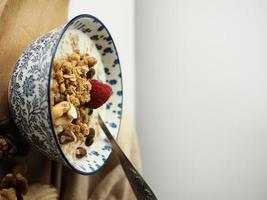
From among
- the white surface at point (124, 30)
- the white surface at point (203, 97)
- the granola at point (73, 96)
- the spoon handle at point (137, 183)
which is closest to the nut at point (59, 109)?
the granola at point (73, 96)

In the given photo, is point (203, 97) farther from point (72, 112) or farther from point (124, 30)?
point (72, 112)

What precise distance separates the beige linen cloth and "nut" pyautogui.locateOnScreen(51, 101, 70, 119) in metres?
0.09

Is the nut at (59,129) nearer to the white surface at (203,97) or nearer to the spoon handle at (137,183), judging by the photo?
the spoon handle at (137,183)

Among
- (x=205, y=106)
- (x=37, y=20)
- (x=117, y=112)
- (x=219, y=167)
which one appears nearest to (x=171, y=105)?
(x=205, y=106)

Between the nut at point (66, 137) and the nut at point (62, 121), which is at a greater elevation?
the nut at point (62, 121)

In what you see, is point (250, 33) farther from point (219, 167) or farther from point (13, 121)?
point (13, 121)

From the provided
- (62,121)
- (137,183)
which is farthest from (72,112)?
(137,183)

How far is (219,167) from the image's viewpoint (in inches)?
30.7

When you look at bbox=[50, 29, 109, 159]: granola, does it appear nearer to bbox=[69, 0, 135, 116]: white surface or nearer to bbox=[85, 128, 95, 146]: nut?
bbox=[85, 128, 95, 146]: nut

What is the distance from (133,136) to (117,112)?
0.12 metres

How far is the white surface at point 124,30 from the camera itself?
71cm

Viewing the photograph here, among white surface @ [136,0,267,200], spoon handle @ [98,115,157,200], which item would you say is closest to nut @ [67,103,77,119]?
spoon handle @ [98,115,157,200]

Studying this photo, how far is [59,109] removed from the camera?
0.30 m

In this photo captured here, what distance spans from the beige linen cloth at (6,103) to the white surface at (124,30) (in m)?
0.27
